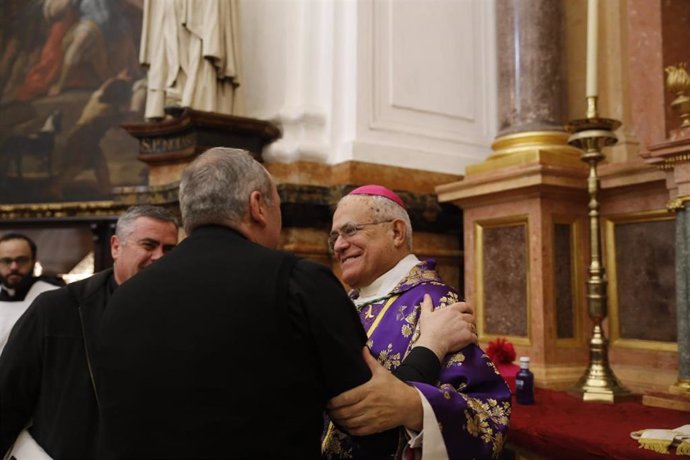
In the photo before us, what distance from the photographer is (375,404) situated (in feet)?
5.63

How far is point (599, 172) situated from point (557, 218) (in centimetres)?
36

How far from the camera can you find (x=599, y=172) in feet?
13.5

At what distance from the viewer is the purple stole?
1.98 metres

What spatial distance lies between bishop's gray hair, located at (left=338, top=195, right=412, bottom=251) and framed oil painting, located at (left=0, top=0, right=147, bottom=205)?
5.65 m

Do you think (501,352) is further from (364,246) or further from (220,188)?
(220,188)

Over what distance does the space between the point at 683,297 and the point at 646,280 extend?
2.19 feet

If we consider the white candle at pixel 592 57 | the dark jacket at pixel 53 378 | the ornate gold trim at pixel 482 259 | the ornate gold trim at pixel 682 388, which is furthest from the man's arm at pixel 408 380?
the ornate gold trim at pixel 482 259

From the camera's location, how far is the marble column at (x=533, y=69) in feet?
15.4

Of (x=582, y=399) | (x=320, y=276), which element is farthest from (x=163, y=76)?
(x=320, y=276)

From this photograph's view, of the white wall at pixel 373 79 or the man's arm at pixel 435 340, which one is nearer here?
the man's arm at pixel 435 340

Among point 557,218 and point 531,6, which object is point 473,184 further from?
point 531,6

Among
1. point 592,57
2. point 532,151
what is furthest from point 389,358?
point 532,151

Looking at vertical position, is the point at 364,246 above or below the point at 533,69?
below

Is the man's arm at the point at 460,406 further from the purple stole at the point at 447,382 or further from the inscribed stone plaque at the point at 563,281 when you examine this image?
the inscribed stone plaque at the point at 563,281
